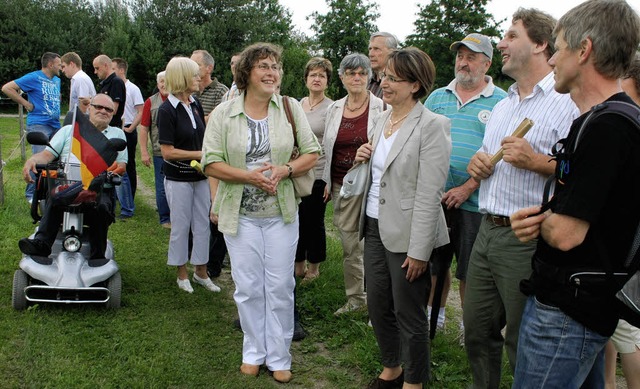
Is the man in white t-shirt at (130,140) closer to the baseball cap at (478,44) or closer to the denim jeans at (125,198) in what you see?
the denim jeans at (125,198)

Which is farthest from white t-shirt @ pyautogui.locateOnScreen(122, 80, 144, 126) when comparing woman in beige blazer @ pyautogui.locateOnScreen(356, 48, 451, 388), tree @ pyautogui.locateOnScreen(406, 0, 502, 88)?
tree @ pyautogui.locateOnScreen(406, 0, 502, 88)

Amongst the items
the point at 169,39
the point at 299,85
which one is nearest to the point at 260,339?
the point at 299,85

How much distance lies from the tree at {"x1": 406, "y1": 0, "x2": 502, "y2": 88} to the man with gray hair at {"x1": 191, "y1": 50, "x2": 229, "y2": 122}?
1815 inches

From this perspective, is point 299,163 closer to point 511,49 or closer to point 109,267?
point 511,49

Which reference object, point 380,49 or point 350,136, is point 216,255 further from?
point 380,49

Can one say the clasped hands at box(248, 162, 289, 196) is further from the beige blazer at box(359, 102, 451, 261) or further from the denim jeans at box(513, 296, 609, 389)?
the denim jeans at box(513, 296, 609, 389)

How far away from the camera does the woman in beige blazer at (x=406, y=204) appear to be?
10.8 feet

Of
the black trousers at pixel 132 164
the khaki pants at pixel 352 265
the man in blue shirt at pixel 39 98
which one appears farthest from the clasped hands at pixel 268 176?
the man in blue shirt at pixel 39 98

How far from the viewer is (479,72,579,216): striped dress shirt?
281 cm

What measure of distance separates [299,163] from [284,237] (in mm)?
521

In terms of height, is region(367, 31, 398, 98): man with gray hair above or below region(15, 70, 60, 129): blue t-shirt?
above

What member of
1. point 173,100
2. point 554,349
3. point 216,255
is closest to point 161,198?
point 216,255

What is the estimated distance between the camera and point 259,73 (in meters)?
3.78

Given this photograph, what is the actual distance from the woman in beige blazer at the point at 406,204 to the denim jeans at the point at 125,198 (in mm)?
5404
